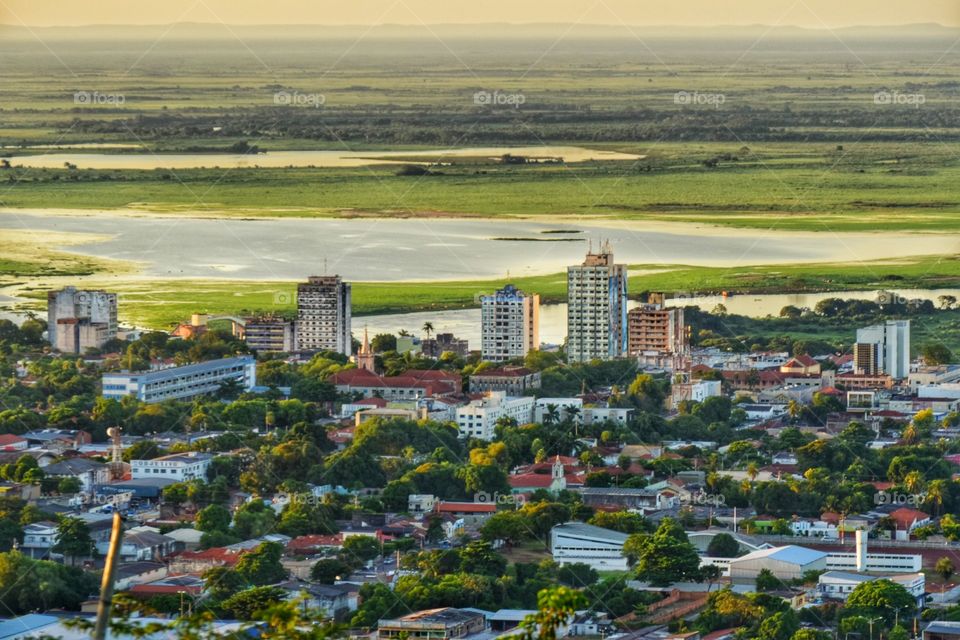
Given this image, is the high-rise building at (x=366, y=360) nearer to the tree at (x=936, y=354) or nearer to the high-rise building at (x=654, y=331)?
the high-rise building at (x=654, y=331)

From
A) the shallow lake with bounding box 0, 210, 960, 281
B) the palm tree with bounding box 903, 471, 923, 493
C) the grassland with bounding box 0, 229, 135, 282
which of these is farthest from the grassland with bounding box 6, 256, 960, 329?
the palm tree with bounding box 903, 471, 923, 493

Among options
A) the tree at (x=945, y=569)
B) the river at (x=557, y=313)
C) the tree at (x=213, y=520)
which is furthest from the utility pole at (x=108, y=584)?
the river at (x=557, y=313)

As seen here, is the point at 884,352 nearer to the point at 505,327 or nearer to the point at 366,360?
the point at 505,327

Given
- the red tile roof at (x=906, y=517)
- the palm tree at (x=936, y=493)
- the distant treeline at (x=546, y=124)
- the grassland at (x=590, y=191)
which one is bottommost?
the red tile roof at (x=906, y=517)

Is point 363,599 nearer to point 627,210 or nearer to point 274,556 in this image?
point 274,556

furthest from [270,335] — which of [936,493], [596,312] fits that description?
[936,493]

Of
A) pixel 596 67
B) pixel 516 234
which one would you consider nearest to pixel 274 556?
pixel 516 234

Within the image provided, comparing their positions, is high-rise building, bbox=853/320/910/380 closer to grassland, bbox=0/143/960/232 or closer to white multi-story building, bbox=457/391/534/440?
white multi-story building, bbox=457/391/534/440
